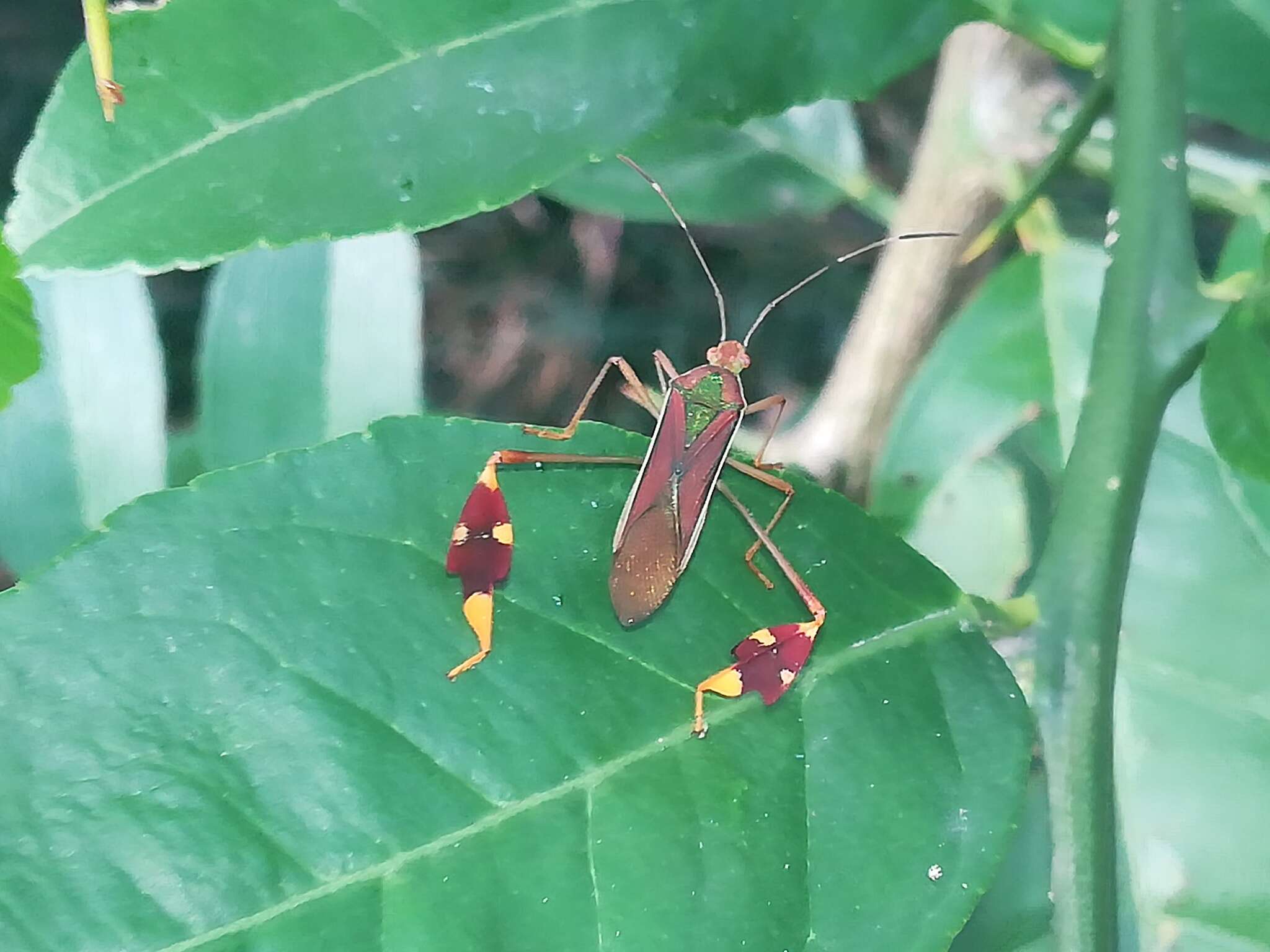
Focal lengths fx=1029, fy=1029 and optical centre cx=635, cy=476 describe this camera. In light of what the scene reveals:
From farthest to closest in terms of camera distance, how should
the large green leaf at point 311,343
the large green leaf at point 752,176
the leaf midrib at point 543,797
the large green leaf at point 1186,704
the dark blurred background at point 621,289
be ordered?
1. the dark blurred background at point 621,289
2. the large green leaf at point 752,176
3. the large green leaf at point 311,343
4. the large green leaf at point 1186,704
5. the leaf midrib at point 543,797

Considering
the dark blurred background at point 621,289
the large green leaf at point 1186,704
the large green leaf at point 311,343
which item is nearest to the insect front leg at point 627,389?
the large green leaf at point 311,343

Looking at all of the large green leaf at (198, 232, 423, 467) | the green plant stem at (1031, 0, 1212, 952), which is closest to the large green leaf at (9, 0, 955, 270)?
the green plant stem at (1031, 0, 1212, 952)

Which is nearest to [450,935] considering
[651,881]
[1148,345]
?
[651,881]

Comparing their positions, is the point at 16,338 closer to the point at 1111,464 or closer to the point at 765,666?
the point at 765,666

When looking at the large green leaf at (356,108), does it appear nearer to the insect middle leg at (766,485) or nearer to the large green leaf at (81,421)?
the insect middle leg at (766,485)

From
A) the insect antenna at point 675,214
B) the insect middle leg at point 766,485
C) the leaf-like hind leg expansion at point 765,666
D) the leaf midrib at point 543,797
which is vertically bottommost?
the leaf midrib at point 543,797

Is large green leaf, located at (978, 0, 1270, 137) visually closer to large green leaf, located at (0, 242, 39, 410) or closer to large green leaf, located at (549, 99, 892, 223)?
large green leaf, located at (549, 99, 892, 223)
